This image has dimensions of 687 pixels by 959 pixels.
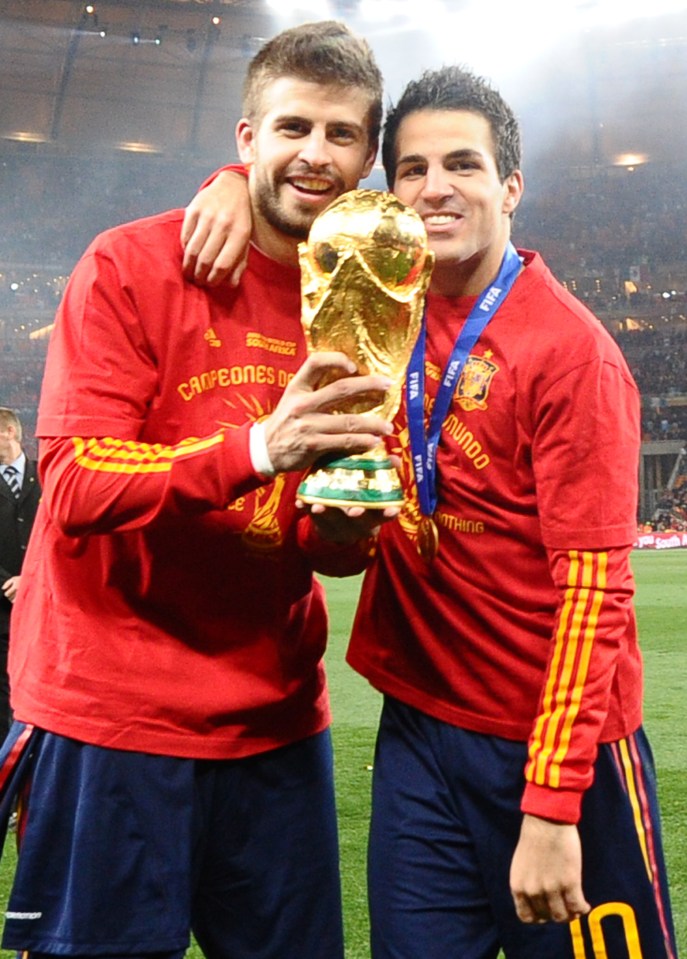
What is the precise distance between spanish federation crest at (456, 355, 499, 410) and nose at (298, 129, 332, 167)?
0.40 metres

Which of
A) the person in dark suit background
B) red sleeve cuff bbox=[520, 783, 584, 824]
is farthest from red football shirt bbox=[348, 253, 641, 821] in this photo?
the person in dark suit background

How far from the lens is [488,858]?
2.09 m

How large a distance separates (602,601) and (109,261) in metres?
0.93

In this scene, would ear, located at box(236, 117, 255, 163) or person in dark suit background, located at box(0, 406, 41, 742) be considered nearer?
ear, located at box(236, 117, 255, 163)

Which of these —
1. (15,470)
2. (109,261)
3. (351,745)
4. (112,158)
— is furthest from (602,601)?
(112,158)

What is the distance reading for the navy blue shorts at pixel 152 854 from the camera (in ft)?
6.43

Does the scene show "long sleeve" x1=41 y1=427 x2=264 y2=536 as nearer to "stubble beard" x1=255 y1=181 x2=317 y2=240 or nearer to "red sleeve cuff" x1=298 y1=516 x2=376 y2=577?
"red sleeve cuff" x1=298 y1=516 x2=376 y2=577

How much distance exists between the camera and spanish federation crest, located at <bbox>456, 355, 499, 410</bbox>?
80.0 inches

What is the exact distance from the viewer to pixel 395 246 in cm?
173

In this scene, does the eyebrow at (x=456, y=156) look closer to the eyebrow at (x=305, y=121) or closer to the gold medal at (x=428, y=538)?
the eyebrow at (x=305, y=121)

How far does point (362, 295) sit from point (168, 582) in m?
0.59

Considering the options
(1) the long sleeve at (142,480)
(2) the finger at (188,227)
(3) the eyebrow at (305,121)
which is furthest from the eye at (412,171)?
(1) the long sleeve at (142,480)

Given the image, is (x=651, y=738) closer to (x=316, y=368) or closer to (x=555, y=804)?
(x=555, y=804)

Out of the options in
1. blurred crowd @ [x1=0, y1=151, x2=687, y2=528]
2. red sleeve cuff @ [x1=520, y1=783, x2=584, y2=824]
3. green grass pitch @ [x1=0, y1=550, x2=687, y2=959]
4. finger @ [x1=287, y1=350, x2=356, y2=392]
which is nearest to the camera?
finger @ [x1=287, y1=350, x2=356, y2=392]
